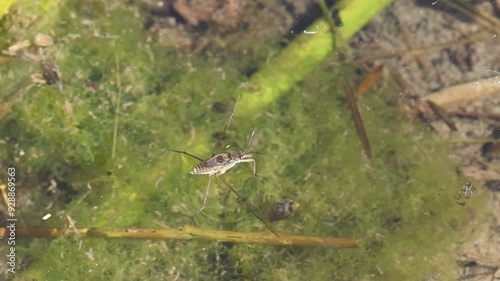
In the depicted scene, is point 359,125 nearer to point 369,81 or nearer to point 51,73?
point 369,81

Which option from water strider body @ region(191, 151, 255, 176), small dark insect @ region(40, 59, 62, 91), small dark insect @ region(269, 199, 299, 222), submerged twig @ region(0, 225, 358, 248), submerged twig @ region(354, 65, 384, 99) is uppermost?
submerged twig @ region(354, 65, 384, 99)

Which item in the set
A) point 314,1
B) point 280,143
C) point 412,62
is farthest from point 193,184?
point 412,62

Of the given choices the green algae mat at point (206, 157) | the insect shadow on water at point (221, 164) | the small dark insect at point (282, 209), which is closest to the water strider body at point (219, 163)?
the insect shadow on water at point (221, 164)

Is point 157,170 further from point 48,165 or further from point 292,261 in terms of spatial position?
point 292,261

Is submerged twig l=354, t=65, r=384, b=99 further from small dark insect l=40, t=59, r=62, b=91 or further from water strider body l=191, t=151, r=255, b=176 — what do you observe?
small dark insect l=40, t=59, r=62, b=91

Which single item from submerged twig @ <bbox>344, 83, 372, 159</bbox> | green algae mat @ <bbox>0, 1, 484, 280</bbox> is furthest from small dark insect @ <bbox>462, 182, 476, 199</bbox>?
submerged twig @ <bbox>344, 83, 372, 159</bbox>
